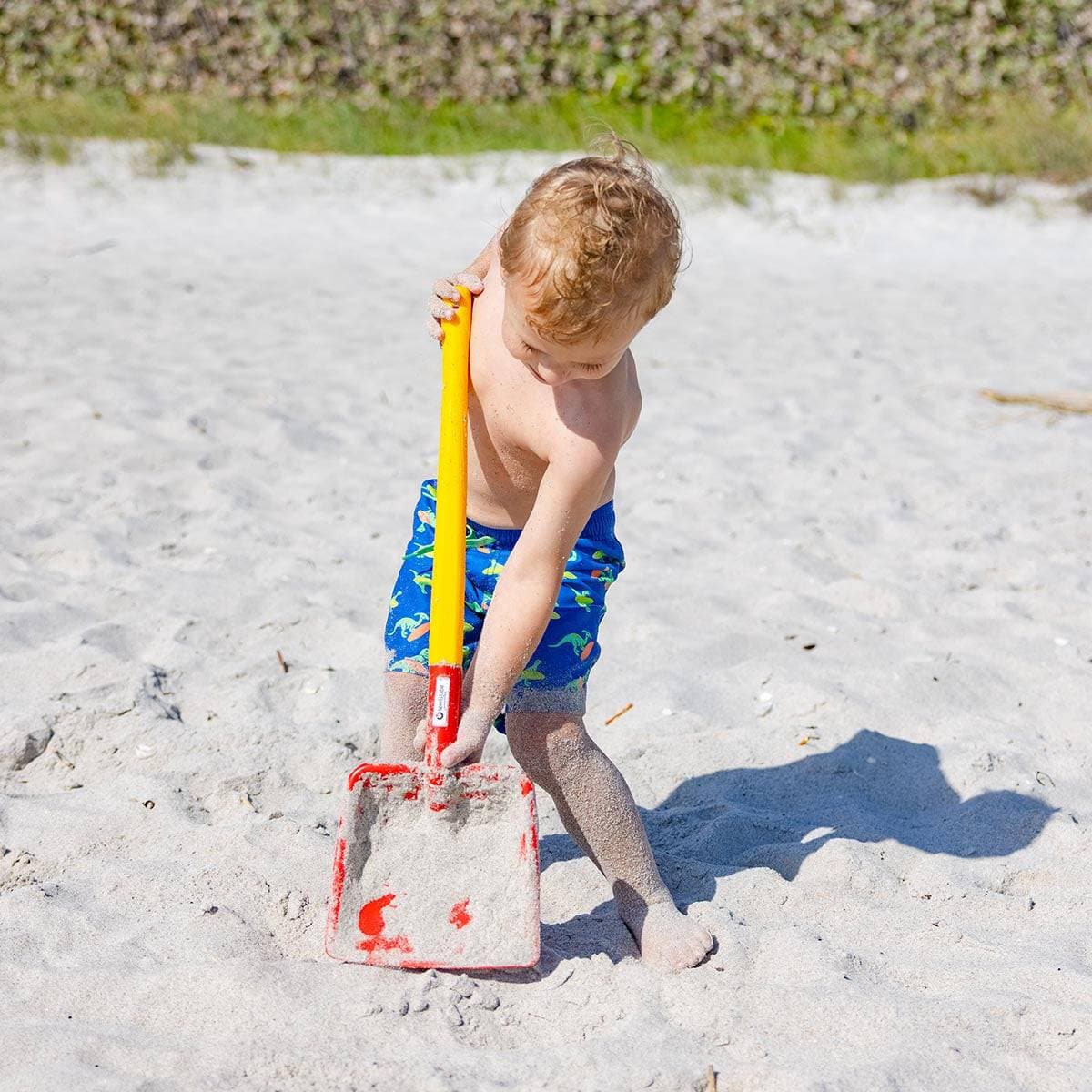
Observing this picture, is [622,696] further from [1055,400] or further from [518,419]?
[1055,400]

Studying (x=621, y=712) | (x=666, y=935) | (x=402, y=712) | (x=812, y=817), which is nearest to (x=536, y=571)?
(x=402, y=712)

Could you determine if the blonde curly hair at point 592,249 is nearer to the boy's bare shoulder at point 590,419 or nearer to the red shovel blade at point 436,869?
the boy's bare shoulder at point 590,419

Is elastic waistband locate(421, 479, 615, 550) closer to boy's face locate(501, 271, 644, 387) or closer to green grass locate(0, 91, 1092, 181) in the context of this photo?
boy's face locate(501, 271, 644, 387)

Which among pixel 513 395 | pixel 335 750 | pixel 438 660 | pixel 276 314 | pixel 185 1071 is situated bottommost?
pixel 276 314

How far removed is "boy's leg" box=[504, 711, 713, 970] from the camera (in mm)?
2084

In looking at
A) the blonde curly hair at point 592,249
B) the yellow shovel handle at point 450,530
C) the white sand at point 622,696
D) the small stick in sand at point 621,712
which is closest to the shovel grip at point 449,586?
the yellow shovel handle at point 450,530

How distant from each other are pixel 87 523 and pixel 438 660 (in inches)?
79.8

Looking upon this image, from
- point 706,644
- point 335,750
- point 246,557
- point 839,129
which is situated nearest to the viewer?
point 335,750

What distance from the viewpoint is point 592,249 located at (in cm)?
171

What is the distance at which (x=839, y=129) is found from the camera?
950cm

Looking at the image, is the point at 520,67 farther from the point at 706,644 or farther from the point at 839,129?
the point at 706,644

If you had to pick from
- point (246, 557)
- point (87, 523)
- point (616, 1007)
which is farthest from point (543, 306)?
point (87, 523)

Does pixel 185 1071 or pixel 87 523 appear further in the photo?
pixel 87 523

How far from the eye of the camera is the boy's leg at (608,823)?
2.08 metres
